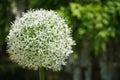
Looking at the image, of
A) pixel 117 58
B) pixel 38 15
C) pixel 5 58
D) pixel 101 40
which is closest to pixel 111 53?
pixel 117 58

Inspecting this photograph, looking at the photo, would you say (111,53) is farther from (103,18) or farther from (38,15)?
(38,15)

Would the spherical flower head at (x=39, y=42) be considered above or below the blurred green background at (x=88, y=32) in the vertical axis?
below

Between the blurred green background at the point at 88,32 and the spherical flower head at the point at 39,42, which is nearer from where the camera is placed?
the spherical flower head at the point at 39,42

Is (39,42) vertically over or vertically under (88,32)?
under

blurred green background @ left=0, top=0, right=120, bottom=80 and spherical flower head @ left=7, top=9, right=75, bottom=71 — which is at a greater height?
blurred green background @ left=0, top=0, right=120, bottom=80

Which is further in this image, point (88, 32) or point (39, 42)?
point (88, 32)
